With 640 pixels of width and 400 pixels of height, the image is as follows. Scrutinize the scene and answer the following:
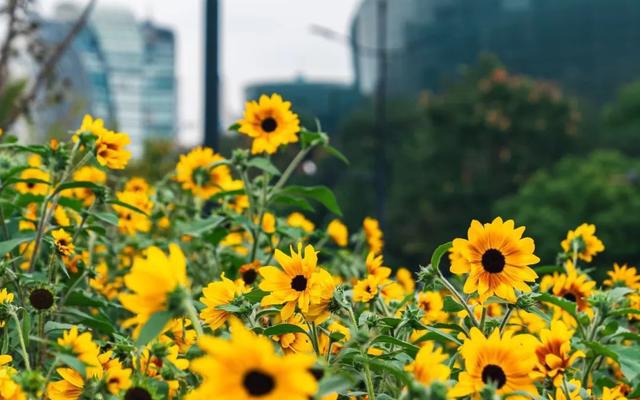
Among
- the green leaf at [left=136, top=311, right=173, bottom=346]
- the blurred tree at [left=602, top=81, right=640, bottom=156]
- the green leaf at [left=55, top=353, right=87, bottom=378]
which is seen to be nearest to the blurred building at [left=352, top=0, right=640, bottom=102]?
the blurred tree at [left=602, top=81, right=640, bottom=156]

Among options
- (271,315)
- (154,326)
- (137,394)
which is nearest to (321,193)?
(271,315)

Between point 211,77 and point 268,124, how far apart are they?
2.37 metres

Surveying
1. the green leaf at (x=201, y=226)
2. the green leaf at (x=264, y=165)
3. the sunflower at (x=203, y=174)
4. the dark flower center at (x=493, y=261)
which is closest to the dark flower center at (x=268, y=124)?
the green leaf at (x=264, y=165)

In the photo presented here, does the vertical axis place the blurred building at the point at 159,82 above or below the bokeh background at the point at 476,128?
below

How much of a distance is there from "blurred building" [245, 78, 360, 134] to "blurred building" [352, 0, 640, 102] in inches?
631

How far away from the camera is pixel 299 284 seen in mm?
1922

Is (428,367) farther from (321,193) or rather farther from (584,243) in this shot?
(584,243)

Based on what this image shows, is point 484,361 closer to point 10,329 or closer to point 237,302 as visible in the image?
point 237,302

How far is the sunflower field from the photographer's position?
1.38 meters

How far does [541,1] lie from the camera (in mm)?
70500

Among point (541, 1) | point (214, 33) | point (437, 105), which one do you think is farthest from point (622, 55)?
point (214, 33)

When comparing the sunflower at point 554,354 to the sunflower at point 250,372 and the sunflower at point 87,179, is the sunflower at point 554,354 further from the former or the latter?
the sunflower at point 87,179

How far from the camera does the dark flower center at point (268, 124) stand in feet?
10.3

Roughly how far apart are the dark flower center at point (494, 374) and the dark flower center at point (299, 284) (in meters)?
0.46
